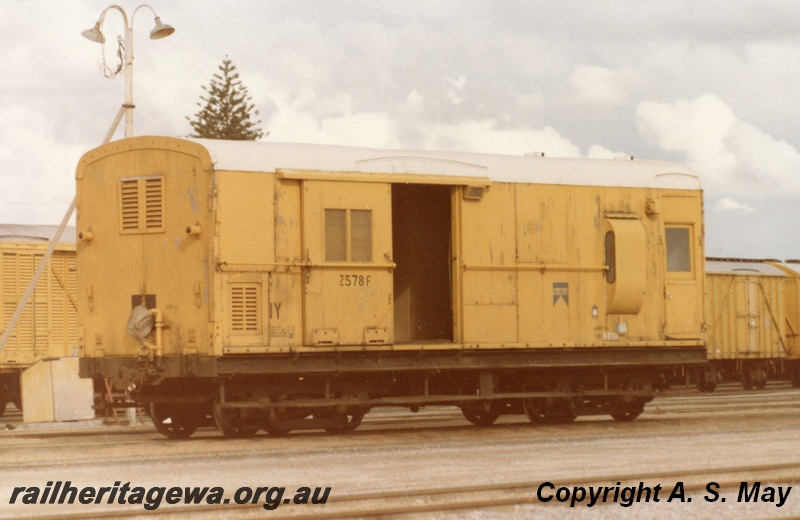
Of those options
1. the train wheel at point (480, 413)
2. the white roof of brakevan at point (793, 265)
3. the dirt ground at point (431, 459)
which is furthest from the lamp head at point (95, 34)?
the white roof of brakevan at point (793, 265)

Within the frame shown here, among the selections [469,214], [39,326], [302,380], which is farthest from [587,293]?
[39,326]

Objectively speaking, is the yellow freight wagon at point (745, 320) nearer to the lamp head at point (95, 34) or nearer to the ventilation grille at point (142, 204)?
the lamp head at point (95, 34)

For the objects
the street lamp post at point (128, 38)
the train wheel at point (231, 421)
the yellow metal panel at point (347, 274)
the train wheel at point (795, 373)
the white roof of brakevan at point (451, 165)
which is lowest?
the train wheel at point (795, 373)

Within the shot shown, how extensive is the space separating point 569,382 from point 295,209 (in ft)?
16.6

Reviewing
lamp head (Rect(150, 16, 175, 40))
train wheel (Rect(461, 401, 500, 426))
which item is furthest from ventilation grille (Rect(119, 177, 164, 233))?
lamp head (Rect(150, 16, 175, 40))

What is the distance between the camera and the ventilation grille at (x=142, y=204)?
567 inches

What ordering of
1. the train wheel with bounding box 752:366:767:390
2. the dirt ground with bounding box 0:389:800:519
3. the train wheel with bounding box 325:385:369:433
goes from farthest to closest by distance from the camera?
the train wheel with bounding box 752:366:767:390 → the train wheel with bounding box 325:385:369:433 → the dirt ground with bounding box 0:389:800:519

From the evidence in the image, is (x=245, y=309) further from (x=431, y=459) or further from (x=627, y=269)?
(x=627, y=269)

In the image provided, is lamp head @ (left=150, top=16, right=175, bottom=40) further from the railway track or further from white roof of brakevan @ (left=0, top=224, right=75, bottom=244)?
the railway track

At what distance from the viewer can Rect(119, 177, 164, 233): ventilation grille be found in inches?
567

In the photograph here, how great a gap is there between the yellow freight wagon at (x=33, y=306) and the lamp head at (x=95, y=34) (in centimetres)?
423

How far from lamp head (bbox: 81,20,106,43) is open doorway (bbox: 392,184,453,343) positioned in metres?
7.74

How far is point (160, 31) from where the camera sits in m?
20.4

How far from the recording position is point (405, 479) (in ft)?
34.9
